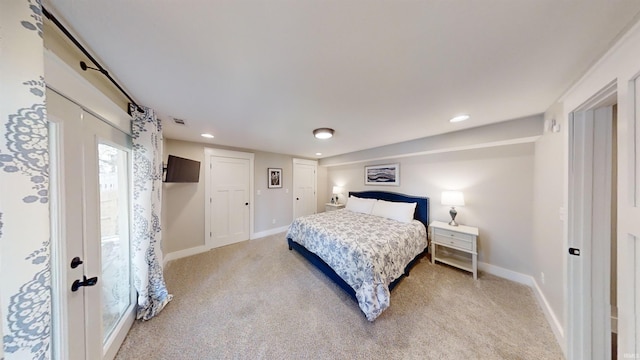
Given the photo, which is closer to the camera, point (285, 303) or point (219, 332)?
point (219, 332)

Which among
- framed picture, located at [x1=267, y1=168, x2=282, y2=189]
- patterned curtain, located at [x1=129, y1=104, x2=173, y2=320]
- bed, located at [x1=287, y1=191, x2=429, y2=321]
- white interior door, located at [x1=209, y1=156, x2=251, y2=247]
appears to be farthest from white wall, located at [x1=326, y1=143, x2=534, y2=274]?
patterned curtain, located at [x1=129, y1=104, x2=173, y2=320]

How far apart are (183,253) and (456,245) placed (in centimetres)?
450

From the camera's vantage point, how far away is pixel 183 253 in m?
3.26

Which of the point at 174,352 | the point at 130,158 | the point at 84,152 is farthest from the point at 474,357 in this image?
the point at 130,158

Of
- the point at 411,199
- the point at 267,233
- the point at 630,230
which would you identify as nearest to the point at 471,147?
the point at 411,199

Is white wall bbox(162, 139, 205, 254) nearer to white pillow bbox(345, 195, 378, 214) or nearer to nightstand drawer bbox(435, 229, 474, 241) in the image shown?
white pillow bbox(345, 195, 378, 214)

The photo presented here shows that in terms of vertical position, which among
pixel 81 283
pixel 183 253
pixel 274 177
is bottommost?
pixel 183 253

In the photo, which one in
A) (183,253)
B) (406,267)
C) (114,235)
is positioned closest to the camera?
(114,235)

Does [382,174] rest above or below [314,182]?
above

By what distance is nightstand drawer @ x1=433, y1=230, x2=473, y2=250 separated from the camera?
2.55 meters

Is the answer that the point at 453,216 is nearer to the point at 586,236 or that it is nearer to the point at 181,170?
the point at 586,236

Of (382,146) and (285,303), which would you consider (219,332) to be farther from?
(382,146)

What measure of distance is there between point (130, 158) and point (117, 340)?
1.57 metres

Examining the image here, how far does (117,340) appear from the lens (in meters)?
1.49
